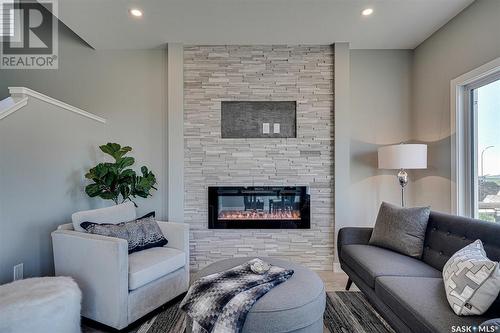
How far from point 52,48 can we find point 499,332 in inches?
188

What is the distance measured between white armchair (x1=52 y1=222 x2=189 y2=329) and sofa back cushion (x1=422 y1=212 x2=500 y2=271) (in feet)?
7.21

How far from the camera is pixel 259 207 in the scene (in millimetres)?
3217

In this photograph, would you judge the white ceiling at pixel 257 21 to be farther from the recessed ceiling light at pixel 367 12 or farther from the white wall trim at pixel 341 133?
the white wall trim at pixel 341 133

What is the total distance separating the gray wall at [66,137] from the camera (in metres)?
2.20

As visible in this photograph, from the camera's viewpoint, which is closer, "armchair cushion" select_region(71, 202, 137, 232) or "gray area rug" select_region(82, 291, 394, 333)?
"gray area rug" select_region(82, 291, 394, 333)

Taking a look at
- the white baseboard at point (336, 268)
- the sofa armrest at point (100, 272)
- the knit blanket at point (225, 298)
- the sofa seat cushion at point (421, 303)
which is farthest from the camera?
the white baseboard at point (336, 268)

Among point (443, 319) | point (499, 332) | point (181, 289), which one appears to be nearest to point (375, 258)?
point (443, 319)

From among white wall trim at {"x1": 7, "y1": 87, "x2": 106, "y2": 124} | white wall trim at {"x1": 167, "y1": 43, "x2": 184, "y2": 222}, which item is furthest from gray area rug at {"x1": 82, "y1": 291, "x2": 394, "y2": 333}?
white wall trim at {"x1": 7, "y1": 87, "x2": 106, "y2": 124}

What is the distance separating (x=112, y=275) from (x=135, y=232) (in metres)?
0.50

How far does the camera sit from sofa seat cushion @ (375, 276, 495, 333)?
127 cm

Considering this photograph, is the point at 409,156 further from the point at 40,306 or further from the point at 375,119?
the point at 40,306

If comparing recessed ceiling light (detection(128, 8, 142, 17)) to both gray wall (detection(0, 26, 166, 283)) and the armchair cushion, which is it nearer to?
gray wall (detection(0, 26, 166, 283))

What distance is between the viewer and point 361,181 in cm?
330

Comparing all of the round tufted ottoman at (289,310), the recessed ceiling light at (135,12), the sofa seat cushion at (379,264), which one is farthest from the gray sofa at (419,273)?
the recessed ceiling light at (135,12)
